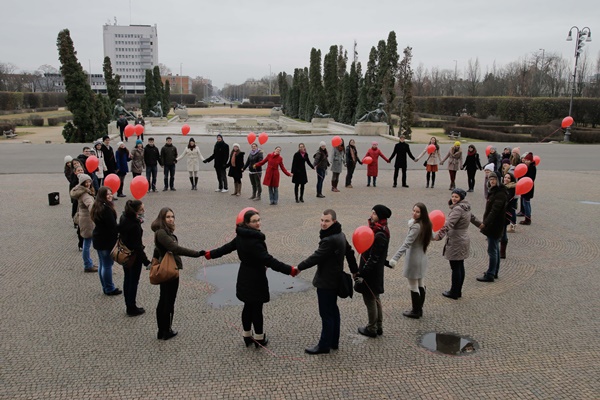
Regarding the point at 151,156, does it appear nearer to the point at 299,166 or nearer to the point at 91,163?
the point at 91,163

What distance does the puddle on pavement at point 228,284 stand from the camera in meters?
7.46

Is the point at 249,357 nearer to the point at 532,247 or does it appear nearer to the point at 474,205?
the point at 532,247

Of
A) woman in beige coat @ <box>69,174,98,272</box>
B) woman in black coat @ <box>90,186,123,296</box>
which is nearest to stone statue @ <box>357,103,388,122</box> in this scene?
woman in beige coat @ <box>69,174,98,272</box>

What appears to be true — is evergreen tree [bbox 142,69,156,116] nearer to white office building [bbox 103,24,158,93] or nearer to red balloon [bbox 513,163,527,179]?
red balloon [bbox 513,163,527,179]

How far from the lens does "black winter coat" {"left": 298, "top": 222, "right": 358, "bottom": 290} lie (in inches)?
217

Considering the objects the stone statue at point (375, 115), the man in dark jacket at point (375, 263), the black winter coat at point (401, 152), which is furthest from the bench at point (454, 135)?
the man in dark jacket at point (375, 263)

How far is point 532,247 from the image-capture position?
10328mm

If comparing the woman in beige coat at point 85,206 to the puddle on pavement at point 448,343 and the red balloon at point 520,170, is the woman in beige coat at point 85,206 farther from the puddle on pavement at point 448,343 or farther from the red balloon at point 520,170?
the red balloon at point 520,170

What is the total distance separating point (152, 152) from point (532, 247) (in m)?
10.4

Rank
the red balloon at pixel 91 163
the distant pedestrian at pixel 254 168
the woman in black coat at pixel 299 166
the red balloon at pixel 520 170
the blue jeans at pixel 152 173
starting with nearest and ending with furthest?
the red balloon at pixel 91 163
the red balloon at pixel 520 170
the woman in black coat at pixel 299 166
the distant pedestrian at pixel 254 168
the blue jeans at pixel 152 173

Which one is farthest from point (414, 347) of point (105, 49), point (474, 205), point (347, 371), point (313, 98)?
point (105, 49)

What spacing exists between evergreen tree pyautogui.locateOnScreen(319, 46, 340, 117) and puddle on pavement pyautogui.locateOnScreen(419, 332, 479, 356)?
4346 cm

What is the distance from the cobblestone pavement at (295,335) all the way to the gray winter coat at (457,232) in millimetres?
771

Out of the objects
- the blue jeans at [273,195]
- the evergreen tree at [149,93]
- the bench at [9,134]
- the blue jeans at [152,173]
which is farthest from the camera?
the evergreen tree at [149,93]
